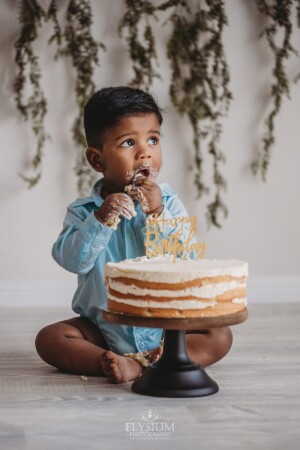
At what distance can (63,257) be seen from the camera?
2273 mm

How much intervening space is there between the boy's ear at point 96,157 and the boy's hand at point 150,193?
0.18 meters

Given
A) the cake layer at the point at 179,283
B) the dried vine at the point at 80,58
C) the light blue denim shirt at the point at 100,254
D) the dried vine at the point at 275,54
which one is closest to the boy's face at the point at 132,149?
the light blue denim shirt at the point at 100,254

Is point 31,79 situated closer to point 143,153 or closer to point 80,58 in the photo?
point 80,58

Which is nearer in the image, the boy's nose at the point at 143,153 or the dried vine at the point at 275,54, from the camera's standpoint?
the boy's nose at the point at 143,153

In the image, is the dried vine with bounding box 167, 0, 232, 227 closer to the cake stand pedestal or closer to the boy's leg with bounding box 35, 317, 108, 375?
the boy's leg with bounding box 35, 317, 108, 375

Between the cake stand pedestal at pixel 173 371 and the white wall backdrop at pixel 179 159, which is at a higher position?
the white wall backdrop at pixel 179 159

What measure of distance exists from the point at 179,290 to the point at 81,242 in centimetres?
41

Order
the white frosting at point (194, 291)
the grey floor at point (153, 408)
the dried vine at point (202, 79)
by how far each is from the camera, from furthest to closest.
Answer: the dried vine at point (202, 79) → the white frosting at point (194, 291) → the grey floor at point (153, 408)

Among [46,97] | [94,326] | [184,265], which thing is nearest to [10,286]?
[46,97]

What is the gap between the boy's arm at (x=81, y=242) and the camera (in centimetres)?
218

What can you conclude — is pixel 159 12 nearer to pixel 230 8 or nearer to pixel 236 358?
pixel 230 8

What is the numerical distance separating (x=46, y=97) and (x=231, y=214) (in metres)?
1.09

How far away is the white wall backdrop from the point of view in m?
3.94

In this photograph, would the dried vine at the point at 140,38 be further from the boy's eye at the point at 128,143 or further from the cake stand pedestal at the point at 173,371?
the cake stand pedestal at the point at 173,371
